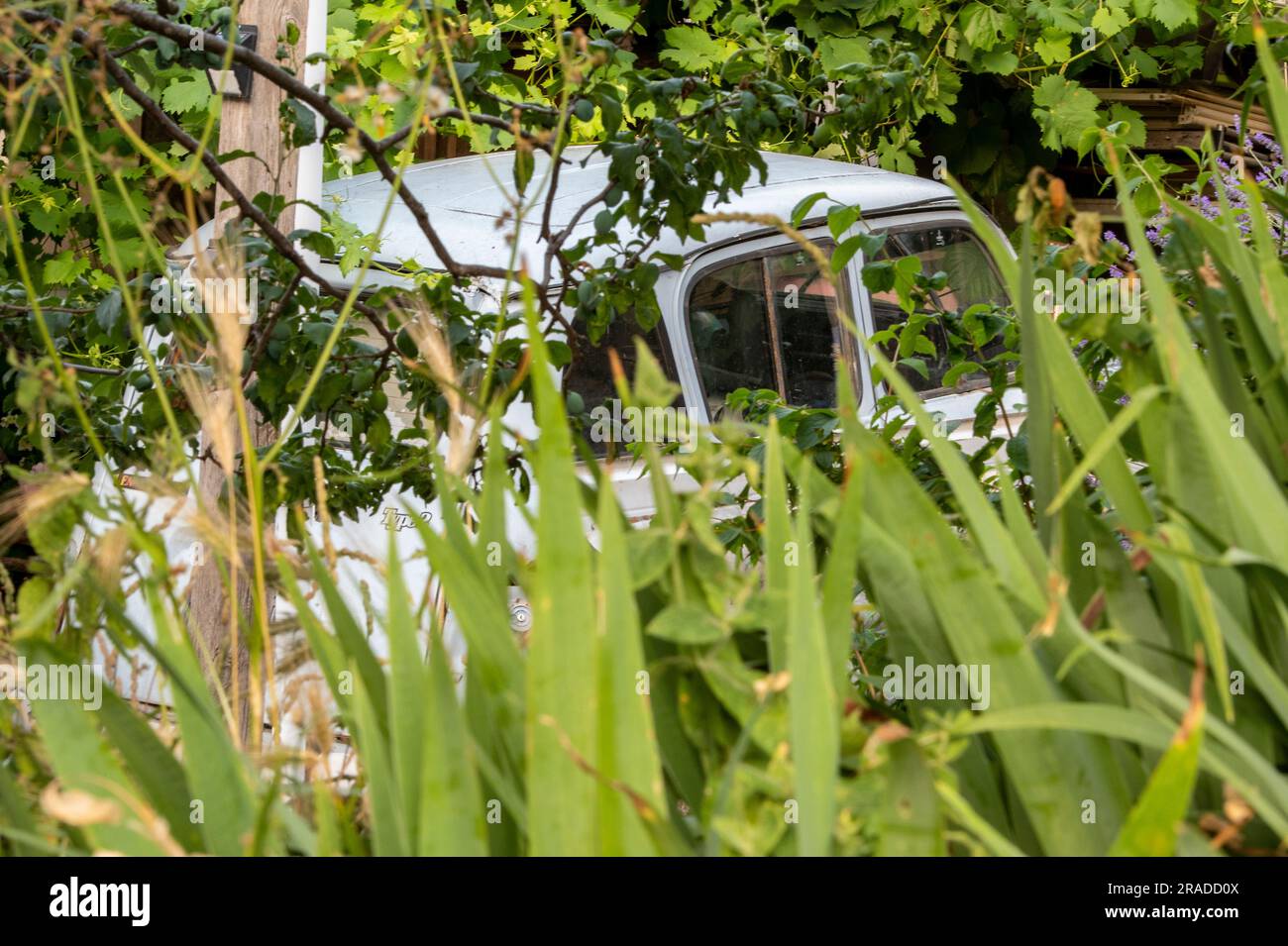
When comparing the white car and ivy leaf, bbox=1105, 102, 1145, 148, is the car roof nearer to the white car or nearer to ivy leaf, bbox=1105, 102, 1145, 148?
the white car

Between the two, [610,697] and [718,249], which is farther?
[718,249]

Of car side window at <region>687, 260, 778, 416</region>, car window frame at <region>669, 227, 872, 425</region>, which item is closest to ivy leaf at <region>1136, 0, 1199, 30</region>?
car window frame at <region>669, 227, 872, 425</region>

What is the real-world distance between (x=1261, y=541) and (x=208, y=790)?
623 millimetres

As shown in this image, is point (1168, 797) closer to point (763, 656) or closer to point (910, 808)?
point (910, 808)

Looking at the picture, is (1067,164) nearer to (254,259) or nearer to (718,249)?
(718,249)

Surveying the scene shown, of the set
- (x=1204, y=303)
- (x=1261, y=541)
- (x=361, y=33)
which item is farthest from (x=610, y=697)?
(x=361, y=33)

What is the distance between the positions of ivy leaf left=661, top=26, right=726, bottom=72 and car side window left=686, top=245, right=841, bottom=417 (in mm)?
1786

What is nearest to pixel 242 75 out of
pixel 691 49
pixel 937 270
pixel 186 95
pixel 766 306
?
pixel 766 306

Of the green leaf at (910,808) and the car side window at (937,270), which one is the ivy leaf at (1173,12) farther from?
the green leaf at (910,808)

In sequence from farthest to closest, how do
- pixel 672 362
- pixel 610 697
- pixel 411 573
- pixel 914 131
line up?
pixel 914 131
pixel 672 362
pixel 411 573
pixel 610 697

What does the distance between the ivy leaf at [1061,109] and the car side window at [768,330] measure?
7.30 feet

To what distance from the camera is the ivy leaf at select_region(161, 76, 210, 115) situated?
14.6 ft

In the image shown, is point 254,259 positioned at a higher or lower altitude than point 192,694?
higher
